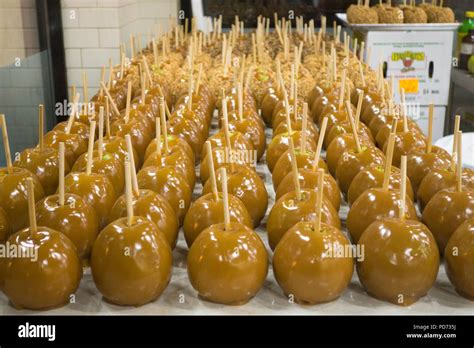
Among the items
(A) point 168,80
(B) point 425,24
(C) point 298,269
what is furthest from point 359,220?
(B) point 425,24

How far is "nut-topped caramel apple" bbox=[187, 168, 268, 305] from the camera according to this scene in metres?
1.20

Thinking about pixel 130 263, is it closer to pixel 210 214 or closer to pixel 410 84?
pixel 210 214

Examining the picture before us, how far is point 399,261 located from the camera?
1.20 m

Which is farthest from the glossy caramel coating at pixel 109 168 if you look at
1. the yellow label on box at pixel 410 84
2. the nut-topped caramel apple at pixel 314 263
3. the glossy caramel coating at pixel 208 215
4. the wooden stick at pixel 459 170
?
the yellow label on box at pixel 410 84

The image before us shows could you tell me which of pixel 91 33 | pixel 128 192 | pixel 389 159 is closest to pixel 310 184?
pixel 389 159

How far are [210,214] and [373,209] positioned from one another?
354mm

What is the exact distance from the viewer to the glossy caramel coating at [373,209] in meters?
1.35

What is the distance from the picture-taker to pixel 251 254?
1216 mm

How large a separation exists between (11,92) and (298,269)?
332 centimetres

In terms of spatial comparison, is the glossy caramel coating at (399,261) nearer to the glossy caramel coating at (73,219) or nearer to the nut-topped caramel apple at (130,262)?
the nut-topped caramel apple at (130,262)

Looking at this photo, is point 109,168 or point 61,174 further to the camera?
point 109,168

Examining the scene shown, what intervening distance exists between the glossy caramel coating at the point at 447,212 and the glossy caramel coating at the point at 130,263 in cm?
60

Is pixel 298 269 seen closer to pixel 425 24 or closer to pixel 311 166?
pixel 311 166

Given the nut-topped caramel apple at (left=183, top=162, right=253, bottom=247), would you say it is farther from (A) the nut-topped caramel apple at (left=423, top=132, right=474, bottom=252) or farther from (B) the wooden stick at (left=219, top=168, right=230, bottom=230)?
(A) the nut-topped caramel apple at (left=423, top=132, right=474, bottom=252)
